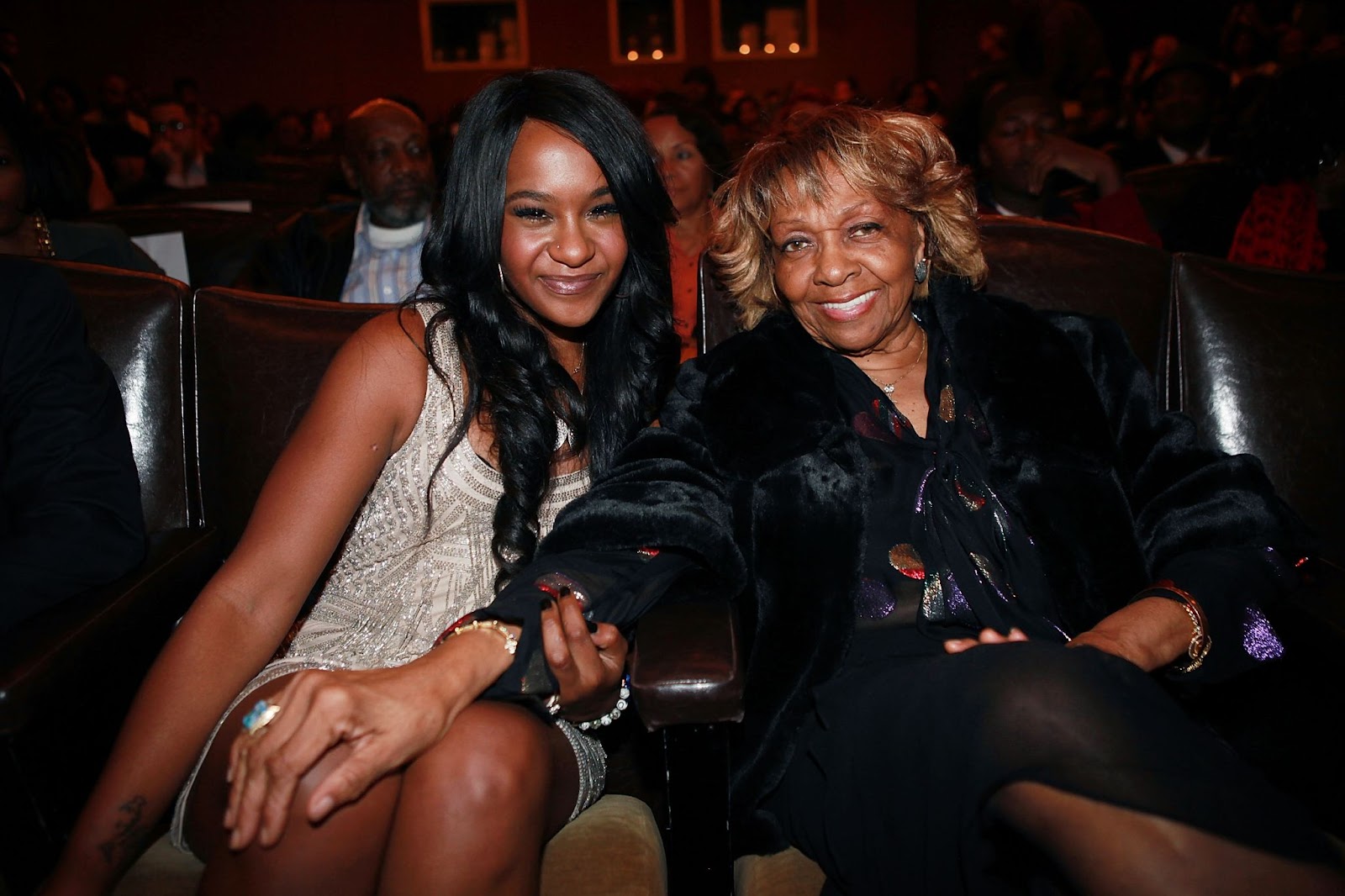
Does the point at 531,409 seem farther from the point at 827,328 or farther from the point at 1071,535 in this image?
the point at 1071,535

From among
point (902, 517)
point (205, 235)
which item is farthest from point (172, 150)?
point (902, 517)

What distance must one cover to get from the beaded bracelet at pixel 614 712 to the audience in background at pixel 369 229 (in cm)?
200

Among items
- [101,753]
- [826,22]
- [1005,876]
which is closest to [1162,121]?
[1005,876]

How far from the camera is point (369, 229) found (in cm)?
360

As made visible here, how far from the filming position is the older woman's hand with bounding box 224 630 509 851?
3.34 ft

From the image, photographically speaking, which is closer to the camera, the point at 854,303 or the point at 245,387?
the point at 854,303

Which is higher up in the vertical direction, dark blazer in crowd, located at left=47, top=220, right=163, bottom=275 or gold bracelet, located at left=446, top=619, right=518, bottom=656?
dark blazer in crowd, located at left=47, top=220, right=163, bottom=275

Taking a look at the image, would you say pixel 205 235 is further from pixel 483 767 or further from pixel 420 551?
pixel 483 767

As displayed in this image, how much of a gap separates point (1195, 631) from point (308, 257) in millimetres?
2894

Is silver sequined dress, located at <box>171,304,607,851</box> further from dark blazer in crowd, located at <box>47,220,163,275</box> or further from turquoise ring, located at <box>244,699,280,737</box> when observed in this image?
dark blazer in crowd, located at <box>47,220,163,275</box>

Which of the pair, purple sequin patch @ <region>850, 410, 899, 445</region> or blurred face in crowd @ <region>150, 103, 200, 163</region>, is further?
blurred face in crowd @ <region>150, 103, 200, 163</region>

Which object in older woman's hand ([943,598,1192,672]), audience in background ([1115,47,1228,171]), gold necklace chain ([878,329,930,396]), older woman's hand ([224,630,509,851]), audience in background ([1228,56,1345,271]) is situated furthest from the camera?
audience in background ([1115,47,1228,171])

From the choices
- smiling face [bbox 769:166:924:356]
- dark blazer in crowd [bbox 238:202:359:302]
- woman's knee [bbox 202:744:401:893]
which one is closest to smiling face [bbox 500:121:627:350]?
smiling face [bbox 769:166:924:356]

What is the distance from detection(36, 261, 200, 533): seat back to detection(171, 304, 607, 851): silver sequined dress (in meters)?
0.44
